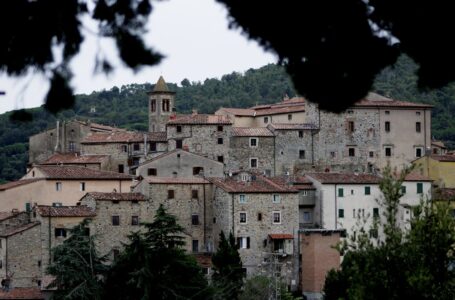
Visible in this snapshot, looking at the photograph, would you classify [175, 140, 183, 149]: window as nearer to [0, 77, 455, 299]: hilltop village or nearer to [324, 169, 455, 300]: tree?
[0, 77, 455, 299]: hilltop village

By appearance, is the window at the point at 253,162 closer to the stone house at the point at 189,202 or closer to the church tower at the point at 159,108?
the stone house at the point at 189,202

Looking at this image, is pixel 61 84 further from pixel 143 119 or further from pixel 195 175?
pixel 143 119

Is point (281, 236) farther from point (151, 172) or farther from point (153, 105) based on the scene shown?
point (153, 105)

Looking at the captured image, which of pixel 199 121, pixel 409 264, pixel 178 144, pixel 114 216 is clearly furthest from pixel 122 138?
pixel 409 264

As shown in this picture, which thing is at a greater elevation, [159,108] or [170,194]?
[159,108]

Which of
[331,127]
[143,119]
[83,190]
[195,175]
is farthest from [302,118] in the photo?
[143,119]

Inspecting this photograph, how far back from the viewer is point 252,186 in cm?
4947

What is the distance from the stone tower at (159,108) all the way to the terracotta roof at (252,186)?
50.1 feet

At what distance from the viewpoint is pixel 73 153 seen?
59.9 m

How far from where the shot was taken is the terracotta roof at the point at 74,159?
5634 cm

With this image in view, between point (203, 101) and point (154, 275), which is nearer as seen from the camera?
point (154, 275)

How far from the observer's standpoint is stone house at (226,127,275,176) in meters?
55.9

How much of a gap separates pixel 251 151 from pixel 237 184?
637 centimetres

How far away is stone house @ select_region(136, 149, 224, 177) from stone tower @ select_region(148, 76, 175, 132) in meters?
12.0
